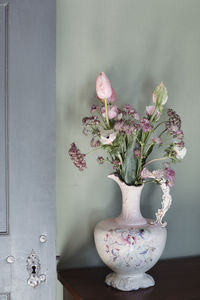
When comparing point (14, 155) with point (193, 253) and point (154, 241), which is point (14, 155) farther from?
point (193, 253)

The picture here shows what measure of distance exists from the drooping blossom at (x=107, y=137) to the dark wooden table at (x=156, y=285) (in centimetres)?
52

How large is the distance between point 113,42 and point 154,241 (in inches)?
31.8

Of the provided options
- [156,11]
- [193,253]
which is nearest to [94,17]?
[156,11]

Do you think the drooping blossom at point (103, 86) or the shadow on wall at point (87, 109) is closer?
the drooping blossom at point (103, 86)

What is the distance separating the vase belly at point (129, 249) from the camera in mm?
1583

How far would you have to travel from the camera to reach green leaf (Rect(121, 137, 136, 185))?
1655 millimetres

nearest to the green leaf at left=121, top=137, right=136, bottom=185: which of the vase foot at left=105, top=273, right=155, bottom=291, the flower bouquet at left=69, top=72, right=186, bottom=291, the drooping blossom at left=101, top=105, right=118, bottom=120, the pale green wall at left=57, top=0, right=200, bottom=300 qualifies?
the flower bouquet at left=69, top=72, right=186, bottom=291

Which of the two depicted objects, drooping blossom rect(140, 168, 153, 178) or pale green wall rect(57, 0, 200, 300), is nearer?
drooping blossom rect(140, 168, 153, 178)

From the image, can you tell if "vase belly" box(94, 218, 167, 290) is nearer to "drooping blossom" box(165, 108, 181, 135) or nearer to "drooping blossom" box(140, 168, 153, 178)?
"drooping blossom" box(140, 168, 153, 178)

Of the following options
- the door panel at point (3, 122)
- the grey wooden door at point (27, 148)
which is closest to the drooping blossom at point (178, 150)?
the grey wooden door at point (27, 148)

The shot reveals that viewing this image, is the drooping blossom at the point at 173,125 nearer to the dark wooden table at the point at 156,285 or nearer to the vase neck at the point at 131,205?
the vase neck at the point at 131,205

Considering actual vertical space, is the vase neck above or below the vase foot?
above

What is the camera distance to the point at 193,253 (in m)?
2.05

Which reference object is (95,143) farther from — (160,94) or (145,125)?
(160,94)
